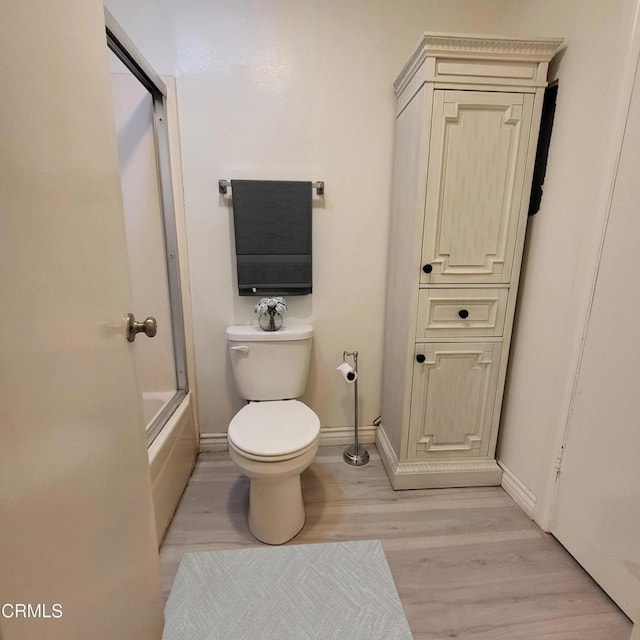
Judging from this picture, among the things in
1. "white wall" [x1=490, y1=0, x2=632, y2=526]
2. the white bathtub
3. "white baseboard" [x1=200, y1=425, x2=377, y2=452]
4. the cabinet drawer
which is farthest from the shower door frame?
"white wall" [x1=490, y1=0, x2=632, y2=526]

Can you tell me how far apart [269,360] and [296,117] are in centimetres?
115

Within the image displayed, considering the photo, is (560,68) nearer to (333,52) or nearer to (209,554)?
(333,52)

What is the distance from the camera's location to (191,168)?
162cm

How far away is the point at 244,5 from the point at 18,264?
1675mm

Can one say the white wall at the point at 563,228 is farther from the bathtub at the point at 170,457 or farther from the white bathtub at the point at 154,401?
the white bathtub at the point at 154,401

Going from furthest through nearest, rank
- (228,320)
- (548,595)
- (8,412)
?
(228,320) → (548,595) → (8,412)

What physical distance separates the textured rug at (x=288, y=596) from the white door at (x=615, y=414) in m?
0.70

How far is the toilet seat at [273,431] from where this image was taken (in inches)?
48.1

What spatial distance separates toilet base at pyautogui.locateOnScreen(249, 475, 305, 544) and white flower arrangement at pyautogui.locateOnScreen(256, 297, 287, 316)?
0.74 metres

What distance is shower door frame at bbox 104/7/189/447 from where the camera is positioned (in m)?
1.38

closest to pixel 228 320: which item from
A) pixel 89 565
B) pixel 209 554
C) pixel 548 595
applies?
pixel 209 554

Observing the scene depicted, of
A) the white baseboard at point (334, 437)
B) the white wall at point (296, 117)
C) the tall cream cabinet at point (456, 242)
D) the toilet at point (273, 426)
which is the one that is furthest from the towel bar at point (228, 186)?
the white baseboard at point (334, 437)

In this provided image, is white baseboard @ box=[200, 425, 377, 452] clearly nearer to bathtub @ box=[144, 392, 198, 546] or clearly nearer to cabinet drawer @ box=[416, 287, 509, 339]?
bathtub @ box=[144, 392, 198, 546]

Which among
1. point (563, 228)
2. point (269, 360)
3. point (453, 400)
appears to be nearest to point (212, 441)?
point (269, 360)
